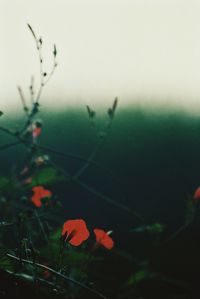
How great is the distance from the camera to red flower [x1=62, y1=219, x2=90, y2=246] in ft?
3.09

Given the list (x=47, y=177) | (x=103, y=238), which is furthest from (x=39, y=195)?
(x=103, y=238)

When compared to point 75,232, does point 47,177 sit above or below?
above

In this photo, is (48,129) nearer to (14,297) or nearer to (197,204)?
(197,204)

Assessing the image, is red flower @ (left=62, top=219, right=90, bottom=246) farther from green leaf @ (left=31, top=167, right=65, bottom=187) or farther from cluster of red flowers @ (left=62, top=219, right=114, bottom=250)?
green leaf @ (left=31, top=167, right=65, bottom=187)

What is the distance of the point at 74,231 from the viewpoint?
94 centimetres

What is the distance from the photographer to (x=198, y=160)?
2.66 meters

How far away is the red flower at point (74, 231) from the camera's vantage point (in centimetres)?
94

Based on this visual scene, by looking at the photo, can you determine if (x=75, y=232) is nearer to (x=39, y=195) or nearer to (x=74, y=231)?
(x=74, y=231)

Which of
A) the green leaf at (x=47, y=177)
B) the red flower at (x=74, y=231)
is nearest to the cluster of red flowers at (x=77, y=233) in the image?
the red flower at (x=74, y=231)

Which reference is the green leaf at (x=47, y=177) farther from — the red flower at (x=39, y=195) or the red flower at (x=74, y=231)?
the red flower at (x=74, y=231)

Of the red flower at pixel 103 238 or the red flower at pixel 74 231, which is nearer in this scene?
the red flower at pixel 74 231

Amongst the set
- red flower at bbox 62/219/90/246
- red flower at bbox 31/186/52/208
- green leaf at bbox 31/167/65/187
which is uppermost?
green leaf at bbox 31/167/65/187

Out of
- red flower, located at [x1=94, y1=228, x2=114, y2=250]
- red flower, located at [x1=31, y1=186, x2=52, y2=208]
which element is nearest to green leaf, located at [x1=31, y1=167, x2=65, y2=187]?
red flower, located at [x1=31, y1=186, x2=52, y2=208]

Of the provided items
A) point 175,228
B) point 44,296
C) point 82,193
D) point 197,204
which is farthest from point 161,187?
point 44,296
